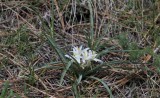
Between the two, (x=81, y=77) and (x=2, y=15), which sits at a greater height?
(x=2, y=15)

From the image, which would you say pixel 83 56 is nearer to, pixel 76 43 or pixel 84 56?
pixel 84 56

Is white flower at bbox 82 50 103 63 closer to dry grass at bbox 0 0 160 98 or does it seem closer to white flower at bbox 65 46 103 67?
white flower at bbox 65 46 103 67

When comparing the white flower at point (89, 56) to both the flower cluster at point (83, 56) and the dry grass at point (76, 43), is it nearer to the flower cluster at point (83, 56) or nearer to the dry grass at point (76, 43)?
the flower cluster at point (83, 56)

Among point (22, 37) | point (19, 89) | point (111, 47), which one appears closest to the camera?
point (19, 89)

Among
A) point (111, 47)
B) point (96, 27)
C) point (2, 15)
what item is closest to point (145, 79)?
point (111, 47)

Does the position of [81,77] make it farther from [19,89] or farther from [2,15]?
[2,15]

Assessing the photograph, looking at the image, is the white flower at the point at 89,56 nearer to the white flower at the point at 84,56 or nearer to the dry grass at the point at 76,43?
the white flower at the point at 84,56

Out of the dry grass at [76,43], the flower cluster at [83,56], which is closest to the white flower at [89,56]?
the flower cluster at [83,56]

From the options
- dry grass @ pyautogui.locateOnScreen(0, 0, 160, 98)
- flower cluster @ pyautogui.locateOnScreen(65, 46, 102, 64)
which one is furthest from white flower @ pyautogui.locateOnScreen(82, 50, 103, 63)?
dry grass @ pyautogui.locateOnScreen(0, 0, 160, 98)
